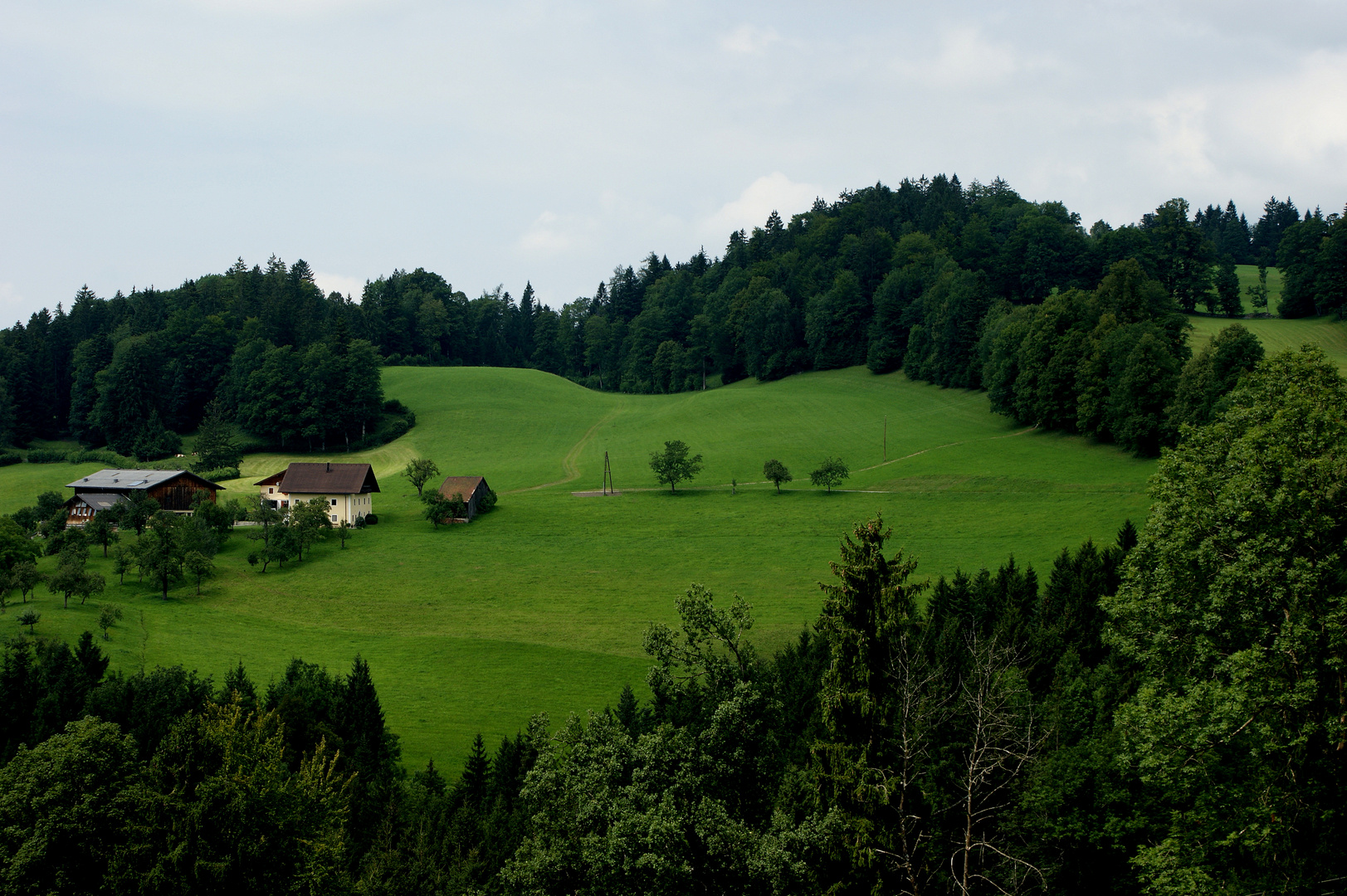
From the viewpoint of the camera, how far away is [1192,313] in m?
116

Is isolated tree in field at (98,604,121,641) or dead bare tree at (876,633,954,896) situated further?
isolated tree in field at (98,604,121,641)

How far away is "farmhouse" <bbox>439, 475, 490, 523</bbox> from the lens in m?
71.8

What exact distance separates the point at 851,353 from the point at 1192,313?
41381 mm

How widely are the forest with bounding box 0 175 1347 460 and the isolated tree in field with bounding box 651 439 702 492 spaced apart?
30.6 meters

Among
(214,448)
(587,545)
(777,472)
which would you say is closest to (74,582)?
(587,545)

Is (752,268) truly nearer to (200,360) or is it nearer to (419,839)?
(200,360)

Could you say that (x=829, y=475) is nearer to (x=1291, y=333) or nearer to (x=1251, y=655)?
(x=1251, y=655)

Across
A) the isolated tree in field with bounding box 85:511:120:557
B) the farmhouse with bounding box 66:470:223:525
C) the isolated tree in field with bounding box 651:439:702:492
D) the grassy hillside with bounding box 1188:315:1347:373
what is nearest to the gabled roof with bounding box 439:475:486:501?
the isolated tree in field with bounding box 651:439:702:492

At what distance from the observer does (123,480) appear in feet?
238

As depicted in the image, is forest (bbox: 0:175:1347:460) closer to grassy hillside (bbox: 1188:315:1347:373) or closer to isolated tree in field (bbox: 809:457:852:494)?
grassy hillside (bbox: 1188:315:1347:373)

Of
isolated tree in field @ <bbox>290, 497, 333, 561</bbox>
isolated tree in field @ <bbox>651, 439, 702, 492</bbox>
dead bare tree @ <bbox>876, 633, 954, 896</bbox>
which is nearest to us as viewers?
dead bare tree @ <bbox>876, 633, 954, 896</bbox>

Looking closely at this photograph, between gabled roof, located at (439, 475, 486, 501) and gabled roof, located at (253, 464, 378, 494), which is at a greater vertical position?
gabled roof, located at (253, 464, 378, 494)

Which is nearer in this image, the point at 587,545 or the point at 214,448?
the point at 587,545

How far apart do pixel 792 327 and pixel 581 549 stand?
77.9 m
